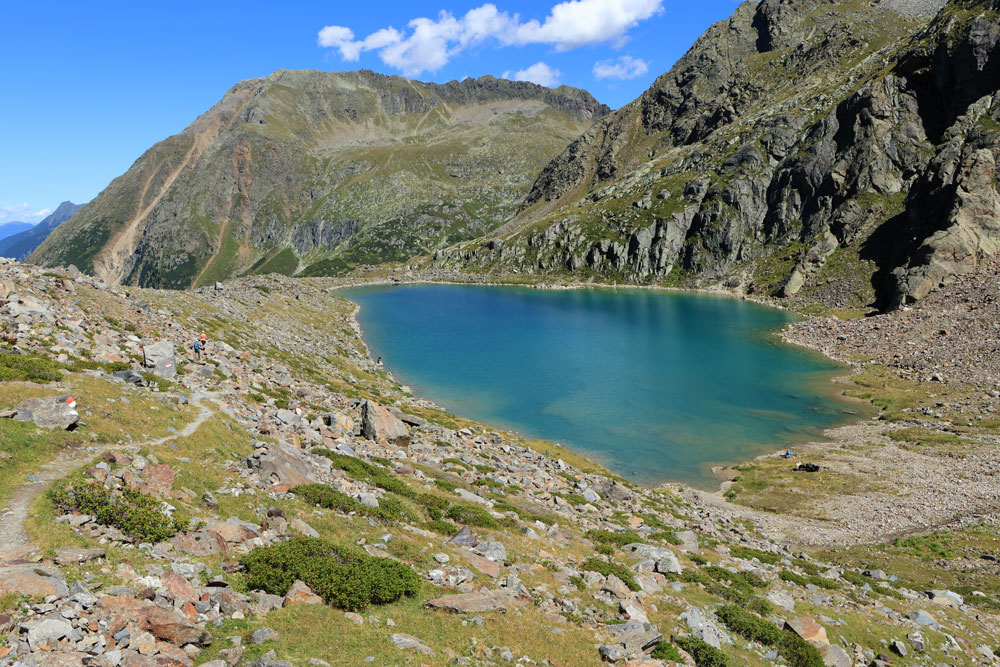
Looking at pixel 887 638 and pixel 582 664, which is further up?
pixel 582 664

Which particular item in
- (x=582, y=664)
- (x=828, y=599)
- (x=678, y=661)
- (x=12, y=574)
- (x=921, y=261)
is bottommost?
(x=828, y=599)

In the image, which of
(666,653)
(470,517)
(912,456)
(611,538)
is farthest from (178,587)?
(912,456)

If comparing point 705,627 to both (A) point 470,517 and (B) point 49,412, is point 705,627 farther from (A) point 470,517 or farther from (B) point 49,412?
(B) point 49,412

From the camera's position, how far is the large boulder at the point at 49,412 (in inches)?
806

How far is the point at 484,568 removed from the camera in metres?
20.9

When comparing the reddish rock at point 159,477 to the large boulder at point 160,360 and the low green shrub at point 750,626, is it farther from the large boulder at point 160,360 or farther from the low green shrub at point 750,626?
the low green shrub at point 750,626

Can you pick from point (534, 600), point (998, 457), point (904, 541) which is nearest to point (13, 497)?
point (534, 600)

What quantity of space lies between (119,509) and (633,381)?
77.2 m

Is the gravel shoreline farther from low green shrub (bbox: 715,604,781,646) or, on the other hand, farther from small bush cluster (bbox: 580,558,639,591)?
small bush cluster (bbox: 580,558,639,591)

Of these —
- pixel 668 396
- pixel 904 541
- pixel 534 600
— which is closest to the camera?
pixel 534 600

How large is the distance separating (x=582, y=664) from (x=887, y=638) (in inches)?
677

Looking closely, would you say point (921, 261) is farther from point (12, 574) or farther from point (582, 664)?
point (12, 574)

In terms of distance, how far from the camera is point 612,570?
2303 centimetres

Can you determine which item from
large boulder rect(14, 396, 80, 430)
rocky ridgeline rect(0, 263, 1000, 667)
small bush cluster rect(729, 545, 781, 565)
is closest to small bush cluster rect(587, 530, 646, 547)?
rocky ridgeline rect(0, 263, 1000, 667)
